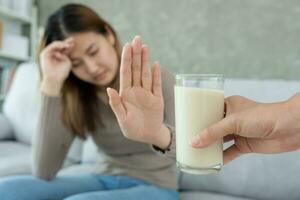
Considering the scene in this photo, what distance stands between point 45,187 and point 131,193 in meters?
0.33

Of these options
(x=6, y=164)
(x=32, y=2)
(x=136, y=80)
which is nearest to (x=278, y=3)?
(x=136, y=80)

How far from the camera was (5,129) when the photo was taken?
2348 mm

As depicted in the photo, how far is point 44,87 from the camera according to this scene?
1.48 meters

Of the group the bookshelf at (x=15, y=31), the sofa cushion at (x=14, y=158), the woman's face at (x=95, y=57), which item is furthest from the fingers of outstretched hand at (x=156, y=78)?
the bookshelf at (x=15, y=31)

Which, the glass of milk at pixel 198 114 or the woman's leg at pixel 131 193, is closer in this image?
the glass of milk at pixel 198 114

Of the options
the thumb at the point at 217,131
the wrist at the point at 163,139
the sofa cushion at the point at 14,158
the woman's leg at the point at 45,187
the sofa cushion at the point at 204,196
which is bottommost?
the sofa cushion at the point at 204,196

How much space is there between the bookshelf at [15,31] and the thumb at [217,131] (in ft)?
8.68

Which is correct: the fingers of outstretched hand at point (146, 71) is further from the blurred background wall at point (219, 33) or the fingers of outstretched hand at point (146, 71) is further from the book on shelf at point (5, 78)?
the book on shelf at point (5, 78)

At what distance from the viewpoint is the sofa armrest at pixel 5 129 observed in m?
2.33

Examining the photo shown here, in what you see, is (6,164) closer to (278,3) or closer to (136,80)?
(136,80)

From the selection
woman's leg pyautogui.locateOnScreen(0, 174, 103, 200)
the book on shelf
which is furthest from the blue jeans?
the book on shelf

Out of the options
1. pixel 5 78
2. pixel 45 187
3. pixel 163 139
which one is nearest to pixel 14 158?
pixel 45 187

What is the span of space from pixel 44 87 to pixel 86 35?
27 centimetres

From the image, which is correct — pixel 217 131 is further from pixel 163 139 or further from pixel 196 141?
pixel 163 139
